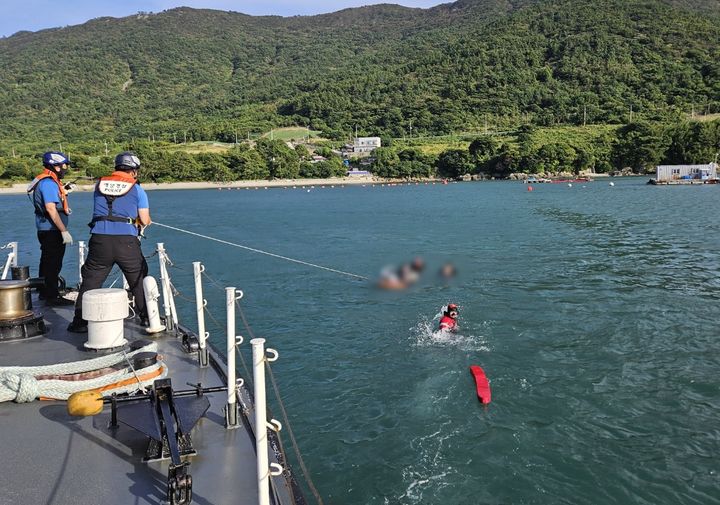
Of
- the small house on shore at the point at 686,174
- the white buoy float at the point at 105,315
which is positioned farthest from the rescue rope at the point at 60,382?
the small house on shore at the point at 686,174

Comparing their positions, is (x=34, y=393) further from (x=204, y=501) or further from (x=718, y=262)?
(x=718, y=262)

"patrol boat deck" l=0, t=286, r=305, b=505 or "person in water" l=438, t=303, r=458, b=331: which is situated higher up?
"patrol boat deck" l=0, t=286, r=305, b=505

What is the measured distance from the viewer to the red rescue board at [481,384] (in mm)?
9797

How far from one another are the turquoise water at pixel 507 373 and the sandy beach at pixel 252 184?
10417 centimetres

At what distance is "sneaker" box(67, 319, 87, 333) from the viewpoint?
7.87 meters

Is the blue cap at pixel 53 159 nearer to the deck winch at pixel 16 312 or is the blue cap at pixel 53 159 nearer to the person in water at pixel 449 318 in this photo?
the deck winch at pixel 16 312

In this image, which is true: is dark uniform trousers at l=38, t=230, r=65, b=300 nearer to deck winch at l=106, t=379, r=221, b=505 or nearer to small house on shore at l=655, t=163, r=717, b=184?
deck winch at l=106, t=379, r=221, b=505

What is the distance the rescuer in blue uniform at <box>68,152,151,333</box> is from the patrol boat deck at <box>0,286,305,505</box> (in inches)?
81.7

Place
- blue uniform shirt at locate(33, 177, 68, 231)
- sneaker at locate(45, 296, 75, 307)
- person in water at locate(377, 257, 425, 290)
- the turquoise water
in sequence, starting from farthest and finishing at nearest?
person in water at locate(377, 257, 425, 290) < sneaker at locate(45, 296, 75, 307) < blue uniform shirt at locate(33, 177, 68, 231) < the turquoise water

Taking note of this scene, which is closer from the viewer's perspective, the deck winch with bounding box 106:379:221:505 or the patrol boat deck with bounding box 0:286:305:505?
the deck winch with bounding box 106:379:221:505

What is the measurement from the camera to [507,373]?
36.3 ft

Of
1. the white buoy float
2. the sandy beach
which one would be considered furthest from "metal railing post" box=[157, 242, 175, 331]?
the sandy beach

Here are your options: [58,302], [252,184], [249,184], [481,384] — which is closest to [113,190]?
[58,302]

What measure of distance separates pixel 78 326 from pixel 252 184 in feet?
419
